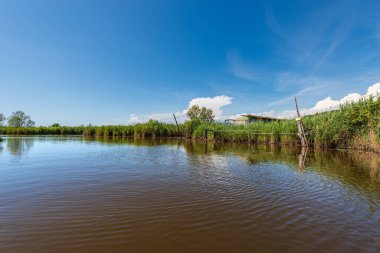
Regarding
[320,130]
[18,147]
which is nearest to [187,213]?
[320,130]

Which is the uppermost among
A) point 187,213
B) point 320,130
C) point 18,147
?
point 320,130

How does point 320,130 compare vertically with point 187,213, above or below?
above

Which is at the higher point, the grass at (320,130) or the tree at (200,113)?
the tree at (200,113)

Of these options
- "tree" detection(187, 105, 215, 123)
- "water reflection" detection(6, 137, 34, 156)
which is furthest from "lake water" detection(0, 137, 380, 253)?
"tree" detection(187, 105, 215, 123)

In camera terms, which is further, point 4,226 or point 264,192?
point 264,192

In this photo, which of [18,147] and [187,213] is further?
[18,147]

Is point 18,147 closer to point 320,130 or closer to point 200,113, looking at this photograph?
point 320,130

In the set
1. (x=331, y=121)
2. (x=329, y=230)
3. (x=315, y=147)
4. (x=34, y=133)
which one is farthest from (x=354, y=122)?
(x=34, y=133)

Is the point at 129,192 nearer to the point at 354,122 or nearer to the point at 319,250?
the point at 319,250

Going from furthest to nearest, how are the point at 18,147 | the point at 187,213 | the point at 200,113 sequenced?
the point at 200,113 < the point at 18,147 < the point at 187,213

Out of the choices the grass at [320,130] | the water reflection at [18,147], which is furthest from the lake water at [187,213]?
Answer: the grass at [320,130]

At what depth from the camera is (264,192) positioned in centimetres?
565

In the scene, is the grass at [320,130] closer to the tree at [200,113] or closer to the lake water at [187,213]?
the lake water at [187,213]

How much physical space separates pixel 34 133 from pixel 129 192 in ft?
178
